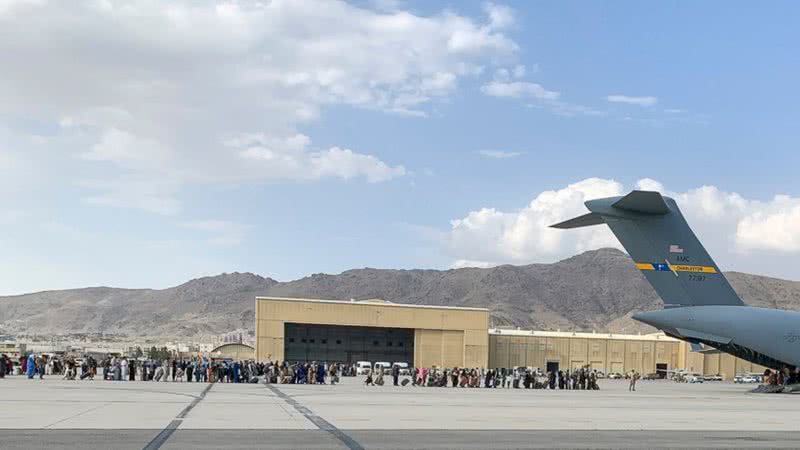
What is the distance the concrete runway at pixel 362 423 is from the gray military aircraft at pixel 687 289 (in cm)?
1175

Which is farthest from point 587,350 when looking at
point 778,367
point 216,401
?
point 216,401

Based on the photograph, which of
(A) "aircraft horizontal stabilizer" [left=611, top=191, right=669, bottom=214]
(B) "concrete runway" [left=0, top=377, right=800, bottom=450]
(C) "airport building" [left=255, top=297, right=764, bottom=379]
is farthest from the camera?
(C) "airport building" [left=255, top=297, right=764, bottom=379]

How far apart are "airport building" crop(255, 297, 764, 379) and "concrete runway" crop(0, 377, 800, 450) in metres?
59.3

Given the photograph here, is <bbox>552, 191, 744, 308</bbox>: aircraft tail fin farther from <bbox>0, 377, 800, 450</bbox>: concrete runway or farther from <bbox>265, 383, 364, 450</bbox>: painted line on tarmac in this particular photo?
<bbox>265, 383, 364, 450</bbox>: painted line on tarmac

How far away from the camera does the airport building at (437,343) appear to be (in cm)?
9256

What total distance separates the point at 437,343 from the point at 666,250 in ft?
176

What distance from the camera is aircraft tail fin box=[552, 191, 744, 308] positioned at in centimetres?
4575

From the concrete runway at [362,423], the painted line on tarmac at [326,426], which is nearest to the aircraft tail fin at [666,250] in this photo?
the concrete runway at [362,423]

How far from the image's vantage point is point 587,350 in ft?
371

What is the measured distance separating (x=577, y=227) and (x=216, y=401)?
22901 millimetres

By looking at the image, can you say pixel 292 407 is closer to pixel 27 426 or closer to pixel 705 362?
pixel 27 426

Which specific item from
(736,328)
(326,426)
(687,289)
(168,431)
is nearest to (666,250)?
(687,289)

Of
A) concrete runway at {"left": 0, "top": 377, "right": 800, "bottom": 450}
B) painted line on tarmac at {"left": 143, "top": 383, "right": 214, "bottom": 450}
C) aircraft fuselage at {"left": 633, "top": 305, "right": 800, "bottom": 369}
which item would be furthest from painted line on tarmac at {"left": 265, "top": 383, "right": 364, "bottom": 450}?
aircraft fuselage at {"left": 633, "top": 305, "right": 800, "bottom": 369}

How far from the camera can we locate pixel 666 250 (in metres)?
45.9
